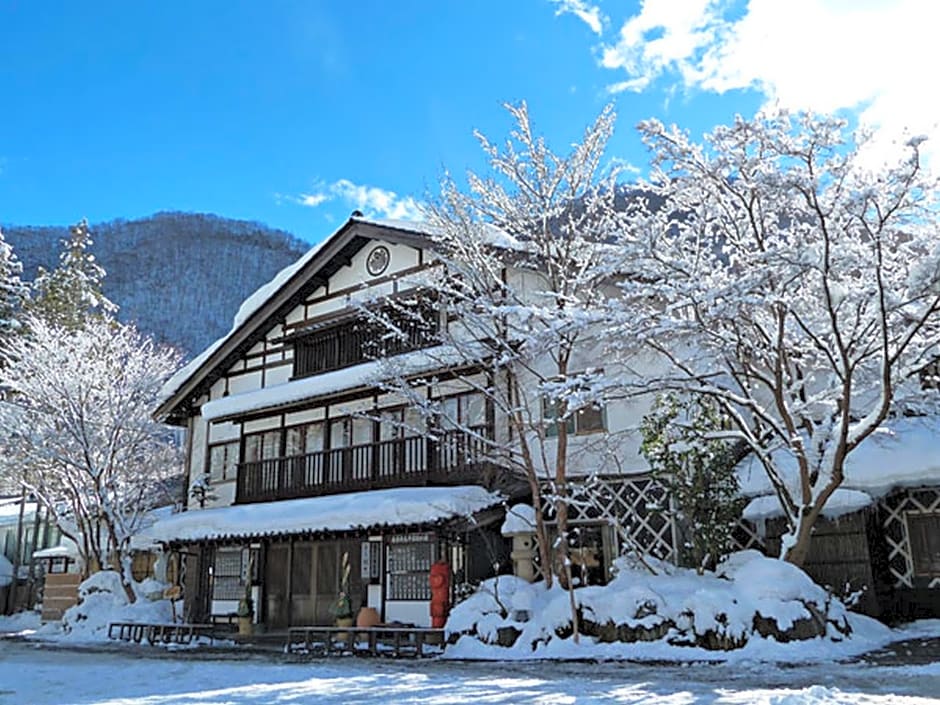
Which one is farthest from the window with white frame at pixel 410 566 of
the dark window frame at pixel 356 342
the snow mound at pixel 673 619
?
the dark window frame at pixel 356 342

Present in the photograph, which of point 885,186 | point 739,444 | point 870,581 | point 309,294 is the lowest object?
point 870,581

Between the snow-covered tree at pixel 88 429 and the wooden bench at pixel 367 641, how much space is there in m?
7.48

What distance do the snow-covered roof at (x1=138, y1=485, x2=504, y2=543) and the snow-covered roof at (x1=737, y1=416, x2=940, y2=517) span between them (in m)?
4.61

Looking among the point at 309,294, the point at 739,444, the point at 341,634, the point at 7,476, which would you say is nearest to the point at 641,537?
the point at 739,444

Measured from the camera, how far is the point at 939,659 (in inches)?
336

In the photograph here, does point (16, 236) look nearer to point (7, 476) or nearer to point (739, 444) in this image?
point (7, 476)

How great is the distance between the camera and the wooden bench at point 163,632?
15359mm

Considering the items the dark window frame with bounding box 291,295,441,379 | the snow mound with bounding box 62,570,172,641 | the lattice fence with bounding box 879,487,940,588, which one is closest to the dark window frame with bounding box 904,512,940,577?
the lattice fence with bounding box 879,487,940,588

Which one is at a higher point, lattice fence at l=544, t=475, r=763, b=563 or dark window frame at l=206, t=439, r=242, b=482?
dark window frame at l=206, t=439, r=242, b=482

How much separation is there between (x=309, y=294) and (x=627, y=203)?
31.8ft

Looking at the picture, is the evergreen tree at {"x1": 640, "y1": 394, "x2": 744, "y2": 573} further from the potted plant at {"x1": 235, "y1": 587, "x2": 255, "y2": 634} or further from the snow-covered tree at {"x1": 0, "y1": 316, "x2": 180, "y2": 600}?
the snow-covered tree at {"x1": 0, "y1": 316, "x2": 180, "y2": 600}

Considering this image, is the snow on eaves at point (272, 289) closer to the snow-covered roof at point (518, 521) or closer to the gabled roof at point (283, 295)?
the gabled roof at point (283, 295)

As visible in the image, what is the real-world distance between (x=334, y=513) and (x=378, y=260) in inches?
258

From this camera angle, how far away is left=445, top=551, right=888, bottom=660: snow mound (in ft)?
33.0
